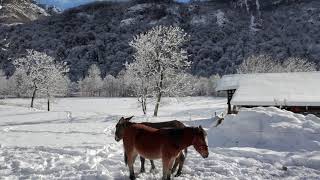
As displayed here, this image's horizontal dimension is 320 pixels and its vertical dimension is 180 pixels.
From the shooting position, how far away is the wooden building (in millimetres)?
28156

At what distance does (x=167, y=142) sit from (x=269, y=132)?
8.02m

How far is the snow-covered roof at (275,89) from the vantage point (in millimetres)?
28250

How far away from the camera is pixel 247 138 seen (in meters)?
16.0

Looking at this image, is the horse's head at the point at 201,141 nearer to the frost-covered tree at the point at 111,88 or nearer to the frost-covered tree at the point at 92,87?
the frost-covered tree at the point at 111,88

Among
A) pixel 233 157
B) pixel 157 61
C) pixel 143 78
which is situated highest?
pixel 157 61

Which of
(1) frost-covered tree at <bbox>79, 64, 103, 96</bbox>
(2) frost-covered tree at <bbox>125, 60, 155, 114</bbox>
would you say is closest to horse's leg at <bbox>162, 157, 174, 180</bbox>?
(2) frost-covered tree at <bbox>125, 60, 155, 114</bbox>

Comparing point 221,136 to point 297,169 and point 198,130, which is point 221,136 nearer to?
point 297,169

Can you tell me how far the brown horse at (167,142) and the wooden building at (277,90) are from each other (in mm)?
19872

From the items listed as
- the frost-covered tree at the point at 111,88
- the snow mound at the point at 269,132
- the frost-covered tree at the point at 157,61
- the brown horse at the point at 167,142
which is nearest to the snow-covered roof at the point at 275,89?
the snow mound at the point at 269,132

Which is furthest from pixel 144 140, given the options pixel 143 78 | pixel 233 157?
Answer: pixel 143 78

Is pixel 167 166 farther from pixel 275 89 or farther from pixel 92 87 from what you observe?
pixel 92 87

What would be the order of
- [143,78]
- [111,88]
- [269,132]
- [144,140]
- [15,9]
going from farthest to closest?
[111,88]
[143,78]
[269,132]
[15,9]
[144,140]

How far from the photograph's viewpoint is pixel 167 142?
344 inches

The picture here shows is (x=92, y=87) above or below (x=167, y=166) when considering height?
above
